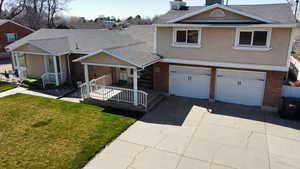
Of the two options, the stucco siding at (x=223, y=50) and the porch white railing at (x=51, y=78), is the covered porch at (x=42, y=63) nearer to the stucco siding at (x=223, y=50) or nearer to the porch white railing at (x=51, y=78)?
the porch white railing at (x=51, y=78)

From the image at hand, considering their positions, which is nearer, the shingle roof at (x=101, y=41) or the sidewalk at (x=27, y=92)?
the shingle roof at (x=101, y=41)

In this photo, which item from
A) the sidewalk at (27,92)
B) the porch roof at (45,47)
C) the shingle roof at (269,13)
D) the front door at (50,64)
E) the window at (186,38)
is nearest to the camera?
the shingle roof at (269,13)

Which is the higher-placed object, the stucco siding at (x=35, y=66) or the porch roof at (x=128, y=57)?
the porch roof at (x=128, y=57)

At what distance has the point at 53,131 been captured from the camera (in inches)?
368

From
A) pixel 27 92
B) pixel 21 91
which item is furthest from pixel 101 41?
pixel 21 91

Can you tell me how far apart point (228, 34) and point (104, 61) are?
6958mm

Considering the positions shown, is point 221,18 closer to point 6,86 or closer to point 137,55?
point 137,55

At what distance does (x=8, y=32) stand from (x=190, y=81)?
93.8 ft

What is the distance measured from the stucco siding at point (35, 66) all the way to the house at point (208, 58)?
1.83 metres

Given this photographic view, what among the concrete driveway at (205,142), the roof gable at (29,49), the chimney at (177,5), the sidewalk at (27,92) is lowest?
the concrete driveway at (205,142)

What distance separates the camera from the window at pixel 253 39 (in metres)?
10.7

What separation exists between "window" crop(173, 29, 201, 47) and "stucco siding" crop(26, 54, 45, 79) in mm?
11323

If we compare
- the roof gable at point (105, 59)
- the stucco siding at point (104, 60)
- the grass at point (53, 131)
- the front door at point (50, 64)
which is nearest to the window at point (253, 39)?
the roof gable at point (105, 59)

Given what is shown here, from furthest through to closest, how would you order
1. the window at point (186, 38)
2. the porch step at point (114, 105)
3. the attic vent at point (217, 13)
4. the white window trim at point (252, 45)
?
1. the window at point (186, 38)
2. the porch step at point (114, 105)
3. the attic vent at point (217, 13)
4. the white window trim at point (252, 45)
